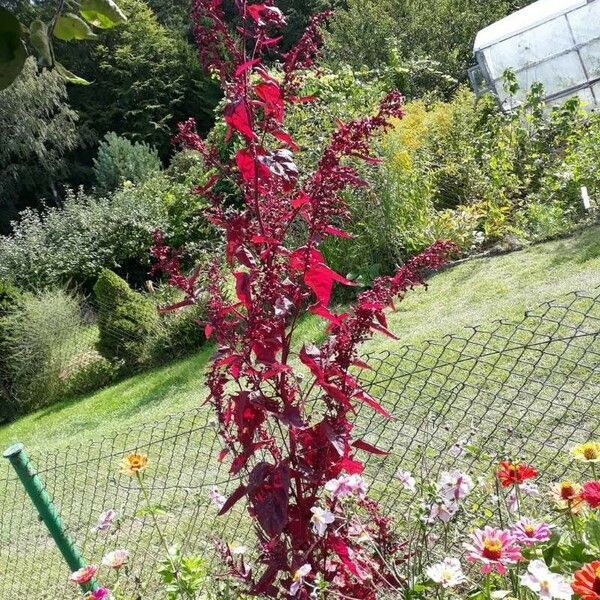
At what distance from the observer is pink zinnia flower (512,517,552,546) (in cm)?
147

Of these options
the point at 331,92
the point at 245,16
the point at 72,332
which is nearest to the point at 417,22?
the point at 331,92

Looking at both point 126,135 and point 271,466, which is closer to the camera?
point 271,466

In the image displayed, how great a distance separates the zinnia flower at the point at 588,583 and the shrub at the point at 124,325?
27.1 ft

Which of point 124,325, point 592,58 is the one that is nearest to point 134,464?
point 124,325

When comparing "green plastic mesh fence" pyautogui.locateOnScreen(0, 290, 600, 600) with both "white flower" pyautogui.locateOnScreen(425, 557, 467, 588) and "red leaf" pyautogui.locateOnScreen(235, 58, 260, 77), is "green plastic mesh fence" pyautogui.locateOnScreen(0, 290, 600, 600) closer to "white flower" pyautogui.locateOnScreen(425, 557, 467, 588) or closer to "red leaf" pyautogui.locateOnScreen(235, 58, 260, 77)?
"white flower" pyautogui.locateOnScreen(425, 557, 467, 588)

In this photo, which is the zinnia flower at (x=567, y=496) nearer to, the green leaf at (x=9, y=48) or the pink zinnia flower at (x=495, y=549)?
the pink zinnia flower at (x=495, y=549)

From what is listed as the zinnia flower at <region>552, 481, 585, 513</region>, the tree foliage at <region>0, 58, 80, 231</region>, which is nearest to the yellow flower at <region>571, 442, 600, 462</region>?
the zinnia flower at <region>552, 481, 585, 513</region>

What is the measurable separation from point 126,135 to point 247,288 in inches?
1029

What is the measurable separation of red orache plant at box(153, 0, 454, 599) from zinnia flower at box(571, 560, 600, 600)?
57 centimetres

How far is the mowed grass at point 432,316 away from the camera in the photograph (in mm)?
5555

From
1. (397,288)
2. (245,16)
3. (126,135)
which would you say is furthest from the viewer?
(126,135)

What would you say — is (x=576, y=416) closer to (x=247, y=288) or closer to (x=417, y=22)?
(x=247, y=288)

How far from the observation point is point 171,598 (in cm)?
192

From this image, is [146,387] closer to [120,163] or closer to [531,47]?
[531,47]
